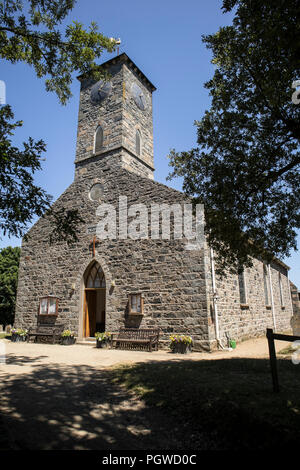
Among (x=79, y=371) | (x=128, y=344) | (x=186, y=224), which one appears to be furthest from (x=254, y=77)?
(x=128, y=344)

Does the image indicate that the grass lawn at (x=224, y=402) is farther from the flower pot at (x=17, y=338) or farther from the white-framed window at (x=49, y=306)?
the flower pot at (x=17, y=338)

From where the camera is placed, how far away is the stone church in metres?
10.3

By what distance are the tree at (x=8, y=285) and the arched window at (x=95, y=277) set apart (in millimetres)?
8478

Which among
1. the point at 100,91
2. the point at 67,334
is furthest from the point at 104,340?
the point at 100,91

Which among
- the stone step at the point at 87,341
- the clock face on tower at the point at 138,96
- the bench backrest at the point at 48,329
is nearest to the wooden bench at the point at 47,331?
the bench backrest at the point at 48,329

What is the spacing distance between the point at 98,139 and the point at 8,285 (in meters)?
11.0

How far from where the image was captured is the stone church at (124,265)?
10.3m

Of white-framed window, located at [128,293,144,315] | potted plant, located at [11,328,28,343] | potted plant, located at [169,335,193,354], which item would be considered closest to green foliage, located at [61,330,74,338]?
potted plant, located at [11,328,28,343]

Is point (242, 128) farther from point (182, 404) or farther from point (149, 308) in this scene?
point (149, 308)

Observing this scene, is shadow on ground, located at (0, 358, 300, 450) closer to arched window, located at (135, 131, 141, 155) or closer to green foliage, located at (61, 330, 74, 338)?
green foliage, located at (61, 330, 74, 338)

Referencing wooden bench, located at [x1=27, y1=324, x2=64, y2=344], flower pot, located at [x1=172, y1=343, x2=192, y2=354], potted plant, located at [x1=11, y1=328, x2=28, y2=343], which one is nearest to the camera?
flower pot, located at [x1=172, y1=343, x2=192, y2=354]

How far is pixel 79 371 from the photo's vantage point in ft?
22.0

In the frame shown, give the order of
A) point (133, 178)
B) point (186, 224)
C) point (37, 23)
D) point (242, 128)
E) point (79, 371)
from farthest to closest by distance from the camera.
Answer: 1. point (133, 178)
2. point (186, 224)
3. point (37, 23)
4. point (79, 371)
5. point (242, 128)
